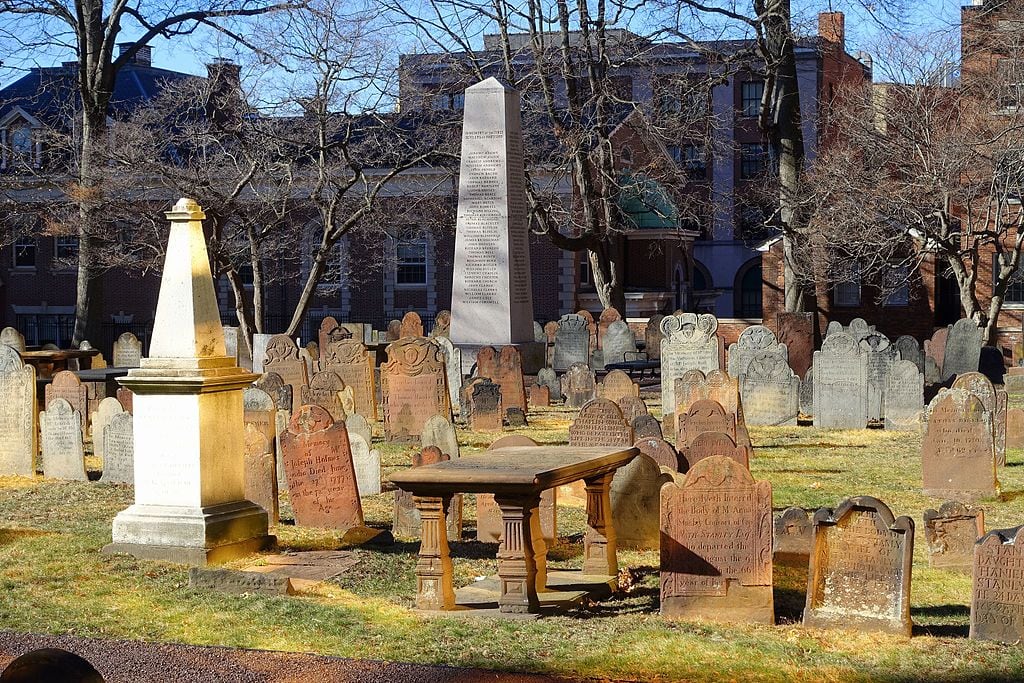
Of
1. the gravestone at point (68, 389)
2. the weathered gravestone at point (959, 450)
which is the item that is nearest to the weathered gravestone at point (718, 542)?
the weathered gravestone at point (959, 450)

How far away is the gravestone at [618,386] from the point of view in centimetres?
1620

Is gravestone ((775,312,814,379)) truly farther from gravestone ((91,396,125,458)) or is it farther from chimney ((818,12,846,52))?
chimney ((818,12,846,52))

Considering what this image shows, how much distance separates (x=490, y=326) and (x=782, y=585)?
1363 cm

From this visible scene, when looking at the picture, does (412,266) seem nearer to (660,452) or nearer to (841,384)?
(841,384)

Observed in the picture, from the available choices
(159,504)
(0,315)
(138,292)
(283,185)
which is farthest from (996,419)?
(0,315)

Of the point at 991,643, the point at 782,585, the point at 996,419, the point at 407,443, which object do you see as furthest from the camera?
the point at 407,443

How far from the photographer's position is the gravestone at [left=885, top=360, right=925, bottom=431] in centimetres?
1647

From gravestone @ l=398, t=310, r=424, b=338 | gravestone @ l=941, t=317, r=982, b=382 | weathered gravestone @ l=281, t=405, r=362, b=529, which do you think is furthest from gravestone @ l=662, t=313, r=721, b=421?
gravestone @ l=398, t=310, r=424, b=338

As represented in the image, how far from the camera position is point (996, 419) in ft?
45.3

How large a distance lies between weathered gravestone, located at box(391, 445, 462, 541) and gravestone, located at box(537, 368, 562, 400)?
10.4 metres

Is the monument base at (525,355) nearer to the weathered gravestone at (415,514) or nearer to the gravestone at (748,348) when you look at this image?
the gravestone at (748,348)

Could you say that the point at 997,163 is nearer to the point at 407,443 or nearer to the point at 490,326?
the point at 490,326

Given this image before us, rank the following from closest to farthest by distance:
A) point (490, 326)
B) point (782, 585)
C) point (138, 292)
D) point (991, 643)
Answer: point (991, 643) < point (782, 585) < point (490, 326) < point (138, 292)

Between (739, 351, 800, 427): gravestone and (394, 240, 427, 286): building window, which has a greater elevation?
(394, 240, 427, 286): building window
